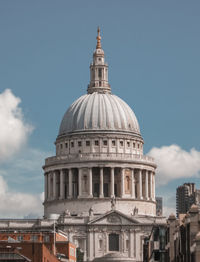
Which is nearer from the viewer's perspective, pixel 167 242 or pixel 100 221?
pixel 167 242

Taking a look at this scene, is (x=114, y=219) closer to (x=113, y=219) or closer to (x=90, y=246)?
(x=113, y=219)

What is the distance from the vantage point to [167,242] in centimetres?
9981

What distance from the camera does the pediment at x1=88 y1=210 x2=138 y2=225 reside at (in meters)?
193

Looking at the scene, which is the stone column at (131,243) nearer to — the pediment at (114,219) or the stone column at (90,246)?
the pediment at (114,219)

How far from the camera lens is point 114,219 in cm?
19425

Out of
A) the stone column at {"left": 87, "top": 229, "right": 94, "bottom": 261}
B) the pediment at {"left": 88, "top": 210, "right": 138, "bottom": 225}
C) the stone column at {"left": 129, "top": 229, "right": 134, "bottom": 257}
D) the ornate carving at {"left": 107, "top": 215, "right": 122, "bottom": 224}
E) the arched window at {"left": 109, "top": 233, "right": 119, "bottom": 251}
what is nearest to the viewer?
the stone column at {"left": 87, "top": 229, "right": 94, "bottom": 261}

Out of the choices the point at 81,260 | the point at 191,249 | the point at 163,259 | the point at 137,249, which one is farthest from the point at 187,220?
the point at 137,249

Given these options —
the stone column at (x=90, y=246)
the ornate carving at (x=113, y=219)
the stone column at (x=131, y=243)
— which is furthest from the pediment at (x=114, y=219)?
the stone column at (x=90, y=246)

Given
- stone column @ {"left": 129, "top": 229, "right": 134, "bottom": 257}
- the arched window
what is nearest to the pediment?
stone column @ {"left": 129, "top": 229, "right": 134, "bottom": 257}

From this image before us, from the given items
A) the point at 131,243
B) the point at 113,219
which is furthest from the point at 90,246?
the point at 131,243

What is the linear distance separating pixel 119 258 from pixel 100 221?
1226cm

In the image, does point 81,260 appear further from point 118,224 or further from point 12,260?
point 12,260

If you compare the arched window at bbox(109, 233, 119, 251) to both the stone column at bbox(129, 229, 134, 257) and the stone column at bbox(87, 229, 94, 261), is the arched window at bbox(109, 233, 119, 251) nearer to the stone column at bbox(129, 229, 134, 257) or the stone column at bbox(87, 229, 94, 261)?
the stone column at bbox(129, 229, 134, 257)

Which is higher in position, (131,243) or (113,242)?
(113,242)
